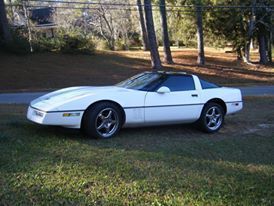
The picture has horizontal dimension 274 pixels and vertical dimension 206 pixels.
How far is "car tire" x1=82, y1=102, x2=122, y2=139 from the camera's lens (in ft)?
22.1

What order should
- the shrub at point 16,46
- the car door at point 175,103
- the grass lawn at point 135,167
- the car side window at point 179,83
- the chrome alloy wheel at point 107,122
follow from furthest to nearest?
the shrub at point 16,46
the car side window at point 179,83
the car door at point 175,103
the chrome alloy wheel at point 107,122
the grass lawn at point 135,167

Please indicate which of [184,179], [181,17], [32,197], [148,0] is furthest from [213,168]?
[181,17]

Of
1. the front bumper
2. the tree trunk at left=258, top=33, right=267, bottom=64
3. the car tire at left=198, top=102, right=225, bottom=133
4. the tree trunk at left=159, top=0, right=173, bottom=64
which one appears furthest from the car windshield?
the tree trunk at left=258, top=33, right=267, bottom=64

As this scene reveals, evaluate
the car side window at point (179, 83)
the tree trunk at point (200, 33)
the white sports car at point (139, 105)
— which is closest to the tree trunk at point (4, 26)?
the tree trunk at point (200, 33)

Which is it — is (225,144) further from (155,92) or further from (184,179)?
(184,179)

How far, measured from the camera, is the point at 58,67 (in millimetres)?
25891

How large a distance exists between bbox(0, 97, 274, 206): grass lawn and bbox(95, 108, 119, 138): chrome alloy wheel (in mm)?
179

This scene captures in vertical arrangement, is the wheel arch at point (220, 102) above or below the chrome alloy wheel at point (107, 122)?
below

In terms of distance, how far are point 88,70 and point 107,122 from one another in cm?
1923

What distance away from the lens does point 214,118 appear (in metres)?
8.18

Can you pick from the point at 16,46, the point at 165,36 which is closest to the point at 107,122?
the point at 16,46

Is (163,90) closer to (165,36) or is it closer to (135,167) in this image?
(135,167)

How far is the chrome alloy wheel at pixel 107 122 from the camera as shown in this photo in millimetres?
6871

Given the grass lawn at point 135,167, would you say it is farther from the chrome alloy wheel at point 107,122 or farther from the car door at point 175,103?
the car door at point 175,103
